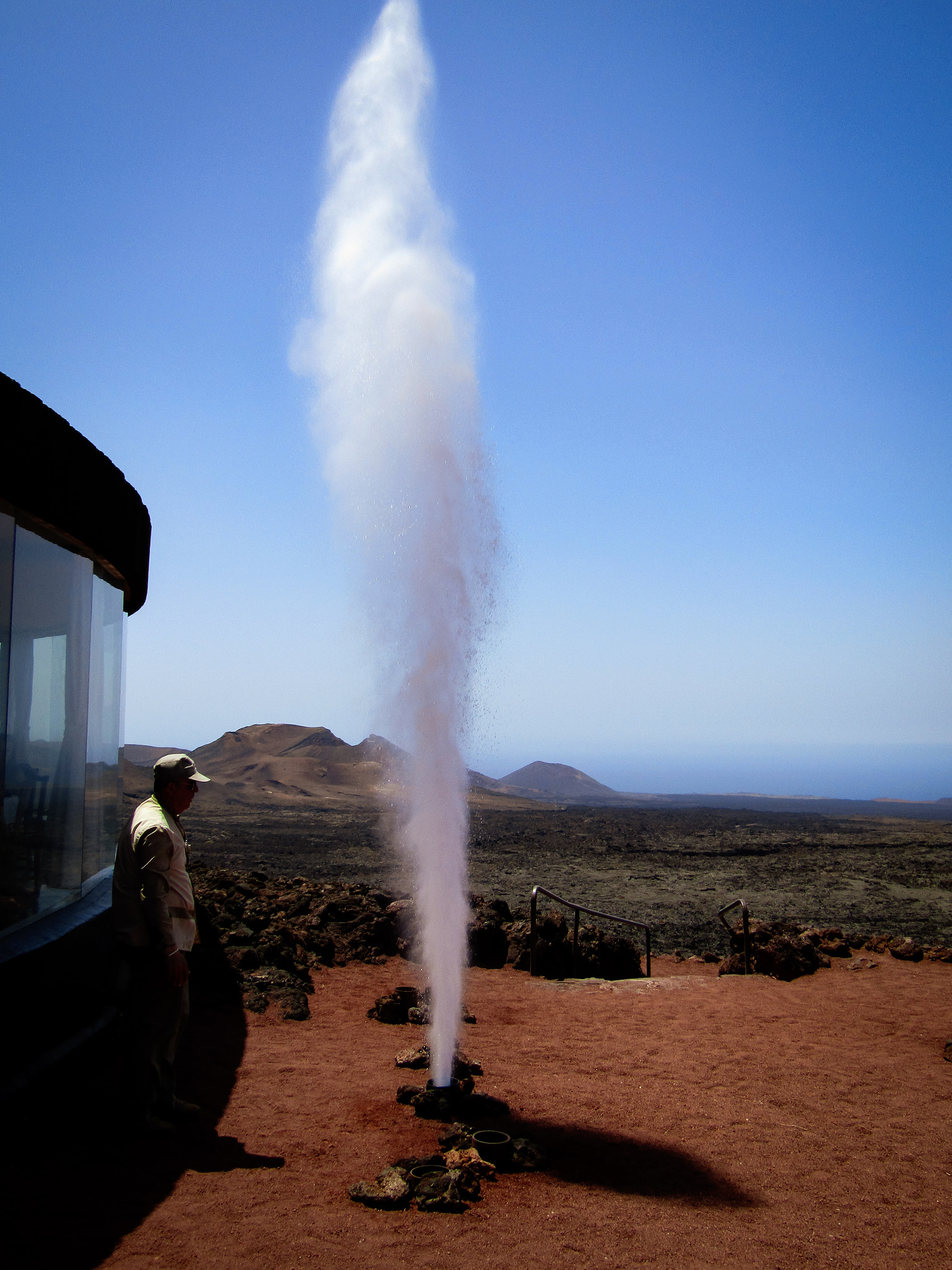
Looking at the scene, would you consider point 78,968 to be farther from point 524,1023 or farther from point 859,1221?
point 859,1221

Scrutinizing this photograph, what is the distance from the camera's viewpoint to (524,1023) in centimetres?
840

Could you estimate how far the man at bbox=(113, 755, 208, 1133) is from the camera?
468 cm

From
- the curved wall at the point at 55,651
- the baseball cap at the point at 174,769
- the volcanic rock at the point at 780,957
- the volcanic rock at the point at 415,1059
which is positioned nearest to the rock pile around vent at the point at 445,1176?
the volcanic rock at the point at 415,1059

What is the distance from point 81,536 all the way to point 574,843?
28.9 metres

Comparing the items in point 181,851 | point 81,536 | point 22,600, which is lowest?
point 181,851

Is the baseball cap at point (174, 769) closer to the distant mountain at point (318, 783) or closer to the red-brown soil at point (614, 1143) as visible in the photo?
the red-brown soil at point (614, 1143)

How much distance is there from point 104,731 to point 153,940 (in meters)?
3.38

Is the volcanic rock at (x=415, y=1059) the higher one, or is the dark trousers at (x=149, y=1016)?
the dark trousers at (x=149, y=1016)

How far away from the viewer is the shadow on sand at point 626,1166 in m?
4.51

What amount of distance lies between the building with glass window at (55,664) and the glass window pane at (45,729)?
12 millimetres

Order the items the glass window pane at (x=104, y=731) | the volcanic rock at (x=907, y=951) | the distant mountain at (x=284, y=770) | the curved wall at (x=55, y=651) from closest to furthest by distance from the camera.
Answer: the curved wall at (x=55, y=651)
the glass window pane at (x=104, y=731)
the volcanic rock at (x=907, y=951)
the distant mountain at (x=284, y=770)

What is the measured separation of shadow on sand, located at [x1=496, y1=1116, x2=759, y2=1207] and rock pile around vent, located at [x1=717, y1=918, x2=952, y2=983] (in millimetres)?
6493

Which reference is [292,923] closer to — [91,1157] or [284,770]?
[91,1157]

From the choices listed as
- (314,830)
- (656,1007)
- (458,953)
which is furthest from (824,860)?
(458,953)
